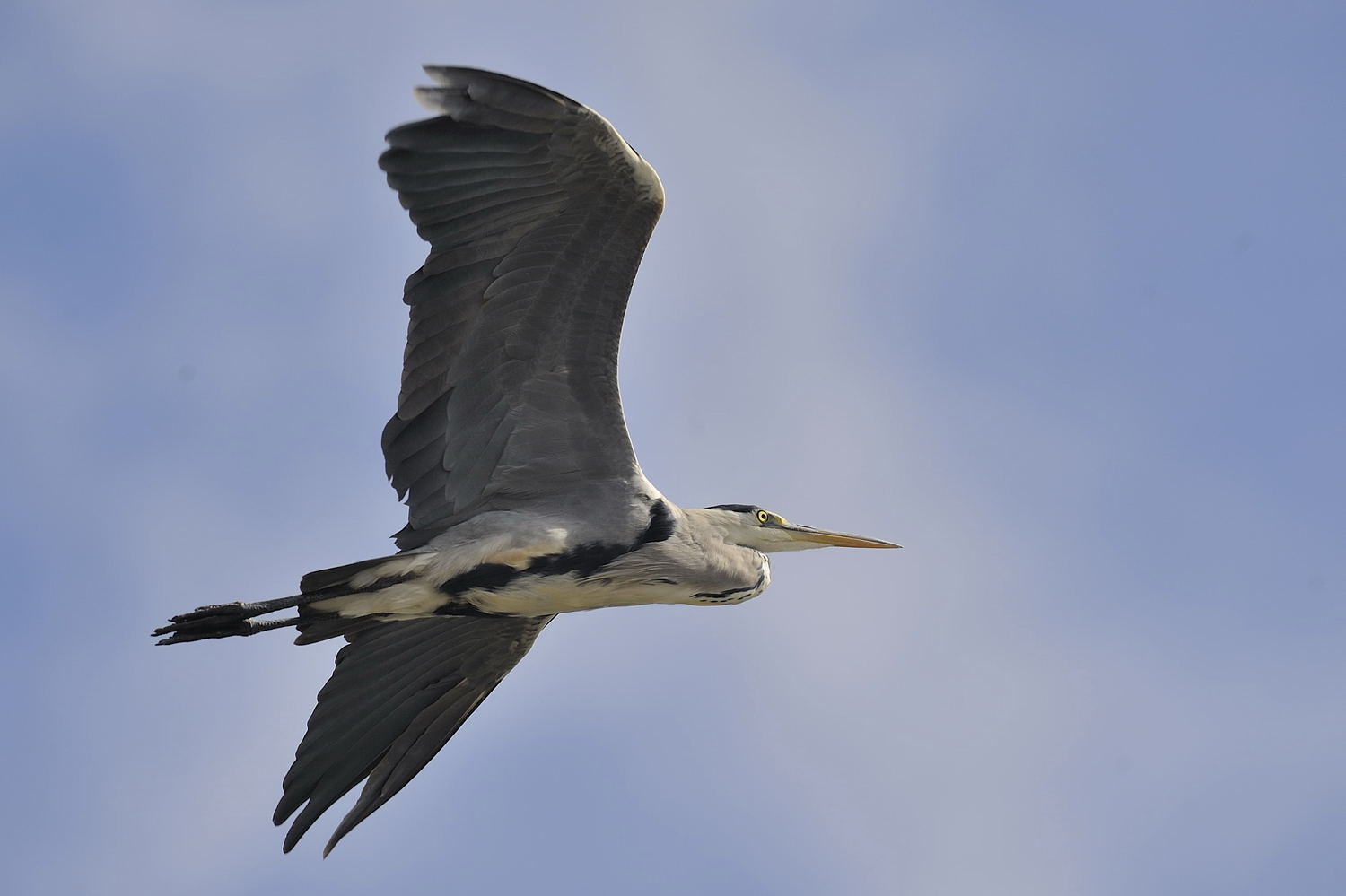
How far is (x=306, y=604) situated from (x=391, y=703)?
1.28m

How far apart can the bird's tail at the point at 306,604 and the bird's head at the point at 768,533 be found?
6.43ft

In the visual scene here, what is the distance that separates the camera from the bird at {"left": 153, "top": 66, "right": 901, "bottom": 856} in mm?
8797

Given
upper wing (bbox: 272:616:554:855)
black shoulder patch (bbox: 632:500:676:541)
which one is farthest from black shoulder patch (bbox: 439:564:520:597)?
black shoulder patch (bbox: 632:500:676:541)

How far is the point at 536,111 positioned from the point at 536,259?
2.67 ft

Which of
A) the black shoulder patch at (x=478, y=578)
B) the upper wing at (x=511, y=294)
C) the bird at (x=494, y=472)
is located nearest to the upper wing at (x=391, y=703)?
the bird at (x=494, y=472)

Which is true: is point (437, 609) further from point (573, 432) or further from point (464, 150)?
point (464, 150)

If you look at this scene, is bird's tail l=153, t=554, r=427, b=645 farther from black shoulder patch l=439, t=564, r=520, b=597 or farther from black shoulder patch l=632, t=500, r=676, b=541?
black shoulder patch l=632, t=500, r=676, b=541

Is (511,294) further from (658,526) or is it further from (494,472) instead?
(658,526)

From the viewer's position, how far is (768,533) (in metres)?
10.6

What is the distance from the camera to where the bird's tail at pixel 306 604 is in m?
9.35

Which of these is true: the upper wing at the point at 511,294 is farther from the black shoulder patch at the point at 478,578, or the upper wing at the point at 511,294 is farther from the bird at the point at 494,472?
the black shoulder patch at the point at 478,578

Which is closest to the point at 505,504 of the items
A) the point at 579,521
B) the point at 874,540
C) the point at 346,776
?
the point at 579,521

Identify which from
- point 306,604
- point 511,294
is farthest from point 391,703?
point 511,294

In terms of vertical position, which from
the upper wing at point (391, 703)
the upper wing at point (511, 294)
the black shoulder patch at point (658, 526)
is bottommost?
the upper wing at point (391, 703)
